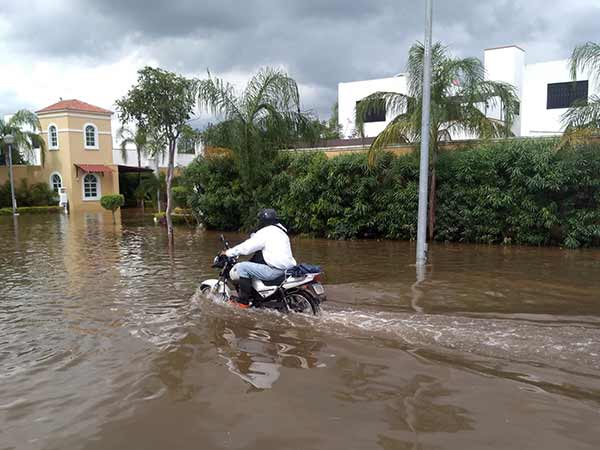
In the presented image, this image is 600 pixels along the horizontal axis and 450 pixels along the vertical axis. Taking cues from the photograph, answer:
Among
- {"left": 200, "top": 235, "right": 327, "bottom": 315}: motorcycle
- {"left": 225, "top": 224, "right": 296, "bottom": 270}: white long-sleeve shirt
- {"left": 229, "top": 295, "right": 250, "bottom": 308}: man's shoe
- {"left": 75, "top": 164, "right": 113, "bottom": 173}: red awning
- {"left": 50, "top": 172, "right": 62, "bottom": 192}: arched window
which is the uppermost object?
{"left": 75, "top": 164, "right": 113, "bottom": 173}: red awning

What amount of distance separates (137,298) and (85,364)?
2.89m

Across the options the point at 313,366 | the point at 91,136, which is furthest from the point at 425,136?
the point at 91,136

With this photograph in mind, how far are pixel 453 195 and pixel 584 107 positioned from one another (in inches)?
145

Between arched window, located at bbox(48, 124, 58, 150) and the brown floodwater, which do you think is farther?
arched window, located at bbox(48, 124, 58, 150)

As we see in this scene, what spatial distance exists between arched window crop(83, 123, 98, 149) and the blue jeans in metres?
31.9

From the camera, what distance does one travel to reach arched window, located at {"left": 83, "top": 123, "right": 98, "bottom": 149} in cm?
3484

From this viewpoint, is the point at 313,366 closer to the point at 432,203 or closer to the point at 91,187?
the point at 432,203

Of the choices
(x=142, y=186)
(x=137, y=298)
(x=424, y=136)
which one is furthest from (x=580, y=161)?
(x=142, y=186)

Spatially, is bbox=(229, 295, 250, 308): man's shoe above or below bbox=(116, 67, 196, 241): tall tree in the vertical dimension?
below

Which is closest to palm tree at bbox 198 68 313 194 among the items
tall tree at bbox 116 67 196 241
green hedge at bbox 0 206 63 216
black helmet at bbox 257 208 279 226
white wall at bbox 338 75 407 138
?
tall tree at bbox 116 67 196 241

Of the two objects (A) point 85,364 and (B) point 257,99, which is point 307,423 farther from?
(B) point 257,99

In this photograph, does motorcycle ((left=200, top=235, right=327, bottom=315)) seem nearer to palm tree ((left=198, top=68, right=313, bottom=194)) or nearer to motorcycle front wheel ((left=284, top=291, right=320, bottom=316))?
motorcycle front wheel ((left=284, top=291, right=320, bottom=316))

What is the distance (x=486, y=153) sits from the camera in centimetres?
1322

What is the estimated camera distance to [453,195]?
13742 mm
